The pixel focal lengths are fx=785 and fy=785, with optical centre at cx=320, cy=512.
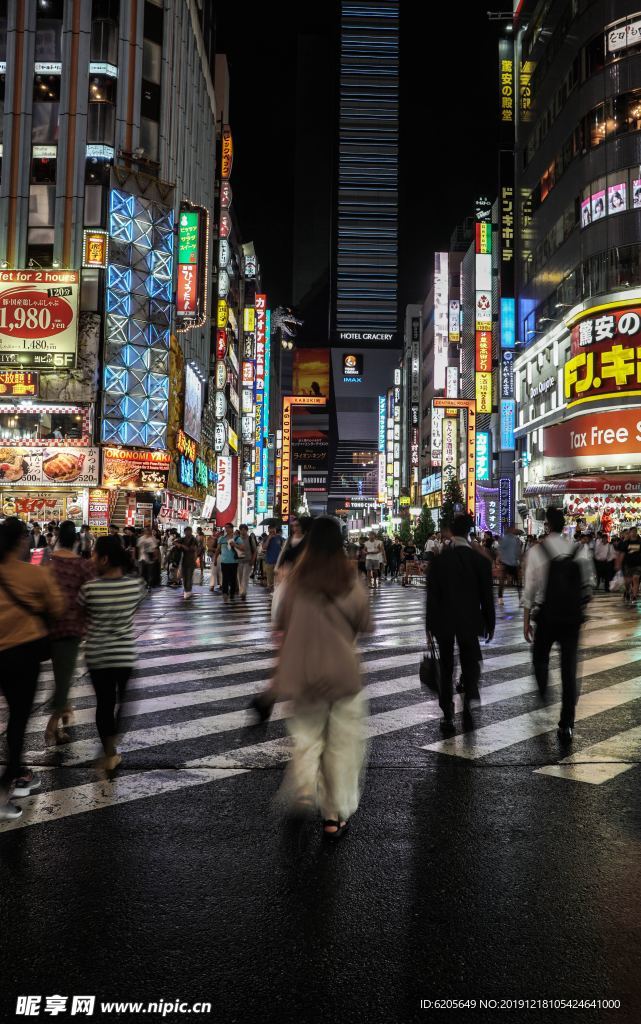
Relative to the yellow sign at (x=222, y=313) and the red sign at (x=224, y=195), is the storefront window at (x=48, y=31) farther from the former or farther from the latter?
→ the red sign at (x=224, y=195)

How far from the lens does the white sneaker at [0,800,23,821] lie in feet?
15.0

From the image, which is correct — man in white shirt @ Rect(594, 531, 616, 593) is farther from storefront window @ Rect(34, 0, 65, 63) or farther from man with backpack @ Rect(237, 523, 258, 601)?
storefront window @ Rect(34, 0, 65, 63)

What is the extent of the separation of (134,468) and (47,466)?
3809 millimetres

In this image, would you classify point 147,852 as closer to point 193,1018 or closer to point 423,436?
point 193,1018

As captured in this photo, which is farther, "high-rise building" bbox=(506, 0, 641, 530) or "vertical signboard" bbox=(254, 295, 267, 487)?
"vertical signboard" bbox=(254, 295, 267, 487)

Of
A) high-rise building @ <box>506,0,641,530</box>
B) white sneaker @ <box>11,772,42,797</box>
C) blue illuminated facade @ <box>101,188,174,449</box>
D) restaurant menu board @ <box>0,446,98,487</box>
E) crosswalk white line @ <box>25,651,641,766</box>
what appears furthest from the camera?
blue illuminated facade @ <box>101,188,174,449</box>

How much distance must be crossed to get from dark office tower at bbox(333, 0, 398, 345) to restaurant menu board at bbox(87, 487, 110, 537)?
127 meters

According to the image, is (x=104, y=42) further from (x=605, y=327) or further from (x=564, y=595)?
(x=564, y=595)

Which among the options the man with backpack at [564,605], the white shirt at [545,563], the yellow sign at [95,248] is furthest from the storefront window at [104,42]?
the man with backpack at [564,605]

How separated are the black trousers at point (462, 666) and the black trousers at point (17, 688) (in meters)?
3.45

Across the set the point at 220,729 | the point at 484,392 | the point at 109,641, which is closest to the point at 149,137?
the point at 484,392

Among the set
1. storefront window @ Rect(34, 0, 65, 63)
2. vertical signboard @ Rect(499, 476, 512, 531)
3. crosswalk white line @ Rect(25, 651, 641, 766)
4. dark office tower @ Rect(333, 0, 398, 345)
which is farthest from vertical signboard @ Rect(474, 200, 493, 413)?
dark office tower @ Rect(333, 0, 398, 345)

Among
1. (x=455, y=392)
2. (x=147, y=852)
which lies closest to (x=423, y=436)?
(x=455, y=392)

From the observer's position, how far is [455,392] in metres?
68.2
